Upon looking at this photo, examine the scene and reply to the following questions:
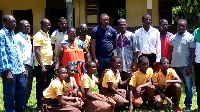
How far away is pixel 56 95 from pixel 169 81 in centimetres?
205

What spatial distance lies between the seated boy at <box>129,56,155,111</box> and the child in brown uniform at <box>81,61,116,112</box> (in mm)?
507

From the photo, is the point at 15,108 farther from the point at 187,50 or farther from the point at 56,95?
the point at 187,50

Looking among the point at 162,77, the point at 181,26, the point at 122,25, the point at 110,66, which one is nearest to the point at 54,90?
the point at 110,66

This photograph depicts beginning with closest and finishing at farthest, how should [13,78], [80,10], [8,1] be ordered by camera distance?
[13,78], [80,10], [8,1]

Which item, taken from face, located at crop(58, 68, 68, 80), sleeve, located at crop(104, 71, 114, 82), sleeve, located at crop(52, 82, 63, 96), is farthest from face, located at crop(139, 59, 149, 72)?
sleeve, located at crop(52, 82, 63, 96)

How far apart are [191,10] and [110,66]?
469cm

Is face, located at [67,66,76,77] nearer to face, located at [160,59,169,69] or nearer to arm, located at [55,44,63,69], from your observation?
arm, located at [55,44,63,69]

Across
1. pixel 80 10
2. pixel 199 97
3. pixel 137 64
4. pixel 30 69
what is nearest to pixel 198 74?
pixel 199 97

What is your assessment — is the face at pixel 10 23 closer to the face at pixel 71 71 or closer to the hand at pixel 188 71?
the face at pixel 71 71

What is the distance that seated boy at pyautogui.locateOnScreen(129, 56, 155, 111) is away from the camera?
576cm

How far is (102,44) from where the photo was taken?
6.10m

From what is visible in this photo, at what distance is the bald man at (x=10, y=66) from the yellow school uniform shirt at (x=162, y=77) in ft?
7.79

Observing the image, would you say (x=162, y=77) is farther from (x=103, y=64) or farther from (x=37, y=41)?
(x=37, y=41)

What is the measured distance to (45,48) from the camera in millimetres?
5895
